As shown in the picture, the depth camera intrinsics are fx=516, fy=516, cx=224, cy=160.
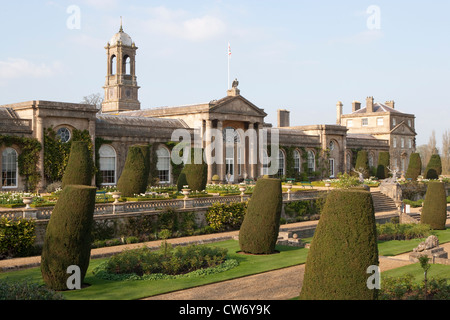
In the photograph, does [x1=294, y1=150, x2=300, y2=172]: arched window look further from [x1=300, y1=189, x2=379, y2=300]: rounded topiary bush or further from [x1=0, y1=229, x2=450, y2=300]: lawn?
[x1=300, y1=189, x2=379, y2=300]: rounded topiary bush

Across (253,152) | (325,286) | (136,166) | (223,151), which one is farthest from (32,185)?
(325,286)

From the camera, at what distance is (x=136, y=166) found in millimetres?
27109

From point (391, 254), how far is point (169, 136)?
23.3m

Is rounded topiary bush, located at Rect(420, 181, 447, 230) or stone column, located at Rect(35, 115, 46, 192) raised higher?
stone column, located at Rect(35, 115, 46, 192)

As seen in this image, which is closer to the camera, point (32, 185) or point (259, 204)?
point (259, 204)

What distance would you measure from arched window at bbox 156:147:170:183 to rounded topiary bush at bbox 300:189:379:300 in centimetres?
2931

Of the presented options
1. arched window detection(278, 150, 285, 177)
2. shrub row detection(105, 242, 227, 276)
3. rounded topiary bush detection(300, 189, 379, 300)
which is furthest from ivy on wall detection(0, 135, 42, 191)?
rounded topiary bush detection(300, 189, 379, 300)

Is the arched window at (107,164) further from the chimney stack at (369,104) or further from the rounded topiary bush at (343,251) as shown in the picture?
the chimney stack at (369,104)

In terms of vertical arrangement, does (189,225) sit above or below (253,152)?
below

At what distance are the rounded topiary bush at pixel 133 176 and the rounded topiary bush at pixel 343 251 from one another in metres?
17.3

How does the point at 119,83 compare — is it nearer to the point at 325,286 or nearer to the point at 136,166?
the point at 136,166

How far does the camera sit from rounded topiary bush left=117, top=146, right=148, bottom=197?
26891mm

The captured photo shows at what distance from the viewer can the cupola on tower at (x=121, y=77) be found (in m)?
53.3

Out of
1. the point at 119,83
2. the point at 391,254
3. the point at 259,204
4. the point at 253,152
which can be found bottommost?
the point at 391,254
